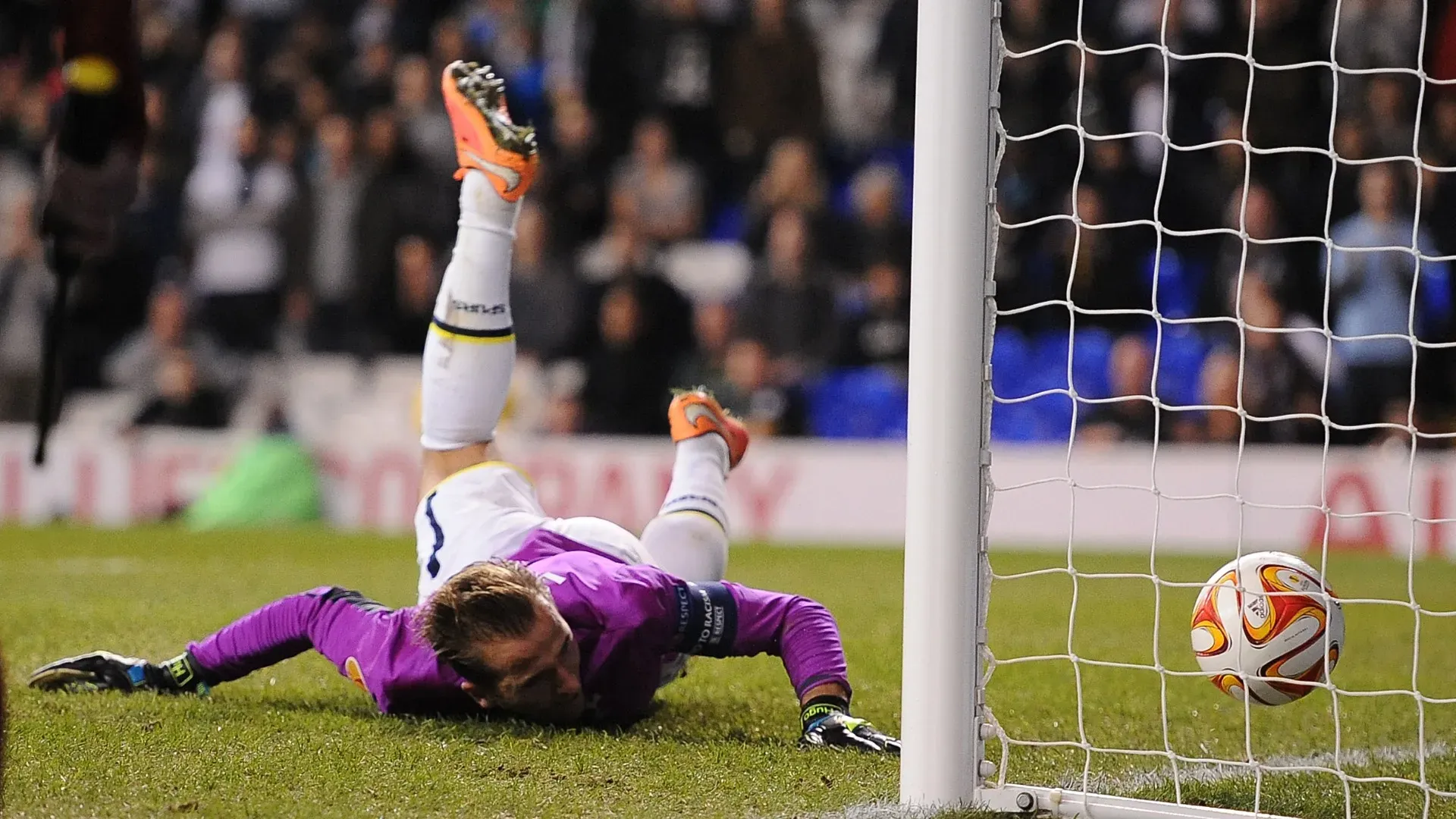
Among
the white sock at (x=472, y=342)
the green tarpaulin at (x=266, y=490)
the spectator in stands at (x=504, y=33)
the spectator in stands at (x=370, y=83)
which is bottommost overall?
the green tarpaulin at (x=266, y=490)

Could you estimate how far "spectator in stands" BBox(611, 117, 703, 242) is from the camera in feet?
35.3

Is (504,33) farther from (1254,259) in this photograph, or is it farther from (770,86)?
(1254,259)

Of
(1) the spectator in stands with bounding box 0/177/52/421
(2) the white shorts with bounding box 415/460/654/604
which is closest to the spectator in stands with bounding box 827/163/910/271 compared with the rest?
(1) the spectator in stands with bounding box 0/177/52/421

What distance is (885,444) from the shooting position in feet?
31.2

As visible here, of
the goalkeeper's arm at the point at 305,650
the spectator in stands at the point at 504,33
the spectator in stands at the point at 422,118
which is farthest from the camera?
the spectator in stands at the point at 504,33

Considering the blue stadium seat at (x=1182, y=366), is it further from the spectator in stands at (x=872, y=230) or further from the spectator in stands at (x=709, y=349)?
the spectator in stands at (x=709, y=349)

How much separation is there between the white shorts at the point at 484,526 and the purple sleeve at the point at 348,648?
0.18m

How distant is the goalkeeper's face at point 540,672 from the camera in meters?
3.38

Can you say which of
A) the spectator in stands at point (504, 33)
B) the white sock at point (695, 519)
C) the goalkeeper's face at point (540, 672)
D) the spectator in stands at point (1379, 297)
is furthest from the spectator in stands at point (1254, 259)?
the goalkeeper's face at point (540, 672)

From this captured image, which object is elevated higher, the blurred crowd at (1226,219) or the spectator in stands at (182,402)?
the blurred crowd at (1226,219)

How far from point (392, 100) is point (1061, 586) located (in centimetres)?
611

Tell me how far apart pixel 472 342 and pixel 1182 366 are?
227 inches

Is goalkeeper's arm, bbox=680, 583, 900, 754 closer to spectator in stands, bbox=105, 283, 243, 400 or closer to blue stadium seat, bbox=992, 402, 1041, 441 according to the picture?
blue stadium seat, bbox=992, 402, 1041, 441

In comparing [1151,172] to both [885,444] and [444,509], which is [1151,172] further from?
[444,509]
